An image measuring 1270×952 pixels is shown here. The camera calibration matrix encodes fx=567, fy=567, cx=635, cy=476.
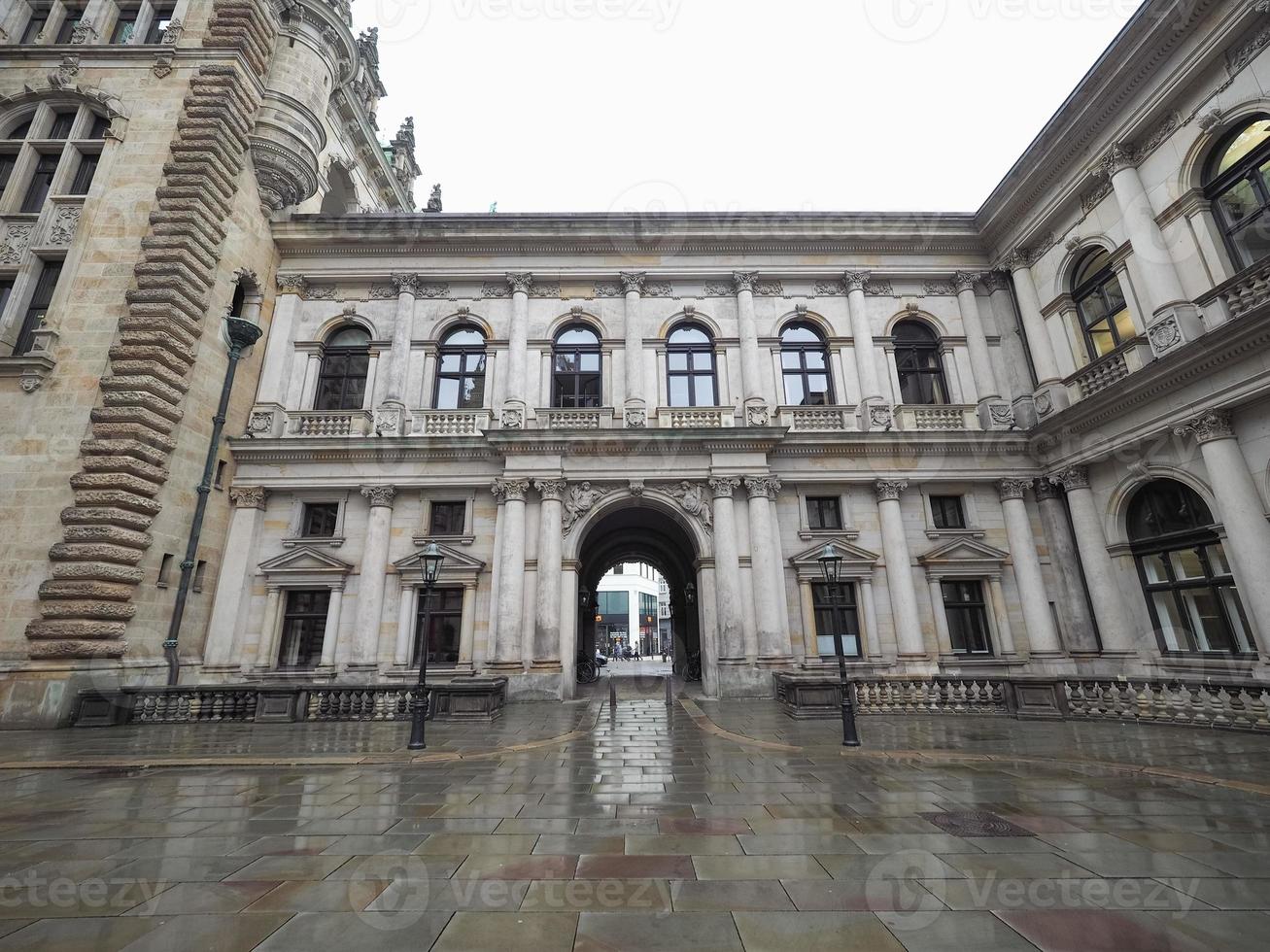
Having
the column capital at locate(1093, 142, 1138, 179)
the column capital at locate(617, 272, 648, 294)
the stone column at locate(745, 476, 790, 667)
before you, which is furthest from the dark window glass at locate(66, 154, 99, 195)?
the column capital at locate(1093, 142, 1138, 179)

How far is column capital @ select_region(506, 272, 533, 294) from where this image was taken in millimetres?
20078

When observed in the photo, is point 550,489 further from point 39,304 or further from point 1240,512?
point 1240,512

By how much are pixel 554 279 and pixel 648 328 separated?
152 inches

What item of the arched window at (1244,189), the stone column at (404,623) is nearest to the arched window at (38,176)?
the stone column at (404,623)

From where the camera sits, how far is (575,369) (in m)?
20.0

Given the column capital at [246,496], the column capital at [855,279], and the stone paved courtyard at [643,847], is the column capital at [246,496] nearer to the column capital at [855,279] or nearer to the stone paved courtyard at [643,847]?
the stone paved courtyard at [643,847]

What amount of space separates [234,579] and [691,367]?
52.4 ft

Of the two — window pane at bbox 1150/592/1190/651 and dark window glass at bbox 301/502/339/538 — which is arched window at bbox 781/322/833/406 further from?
dark window glass at bbox 301/502/339/538

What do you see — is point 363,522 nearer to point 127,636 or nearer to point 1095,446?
point 127,636

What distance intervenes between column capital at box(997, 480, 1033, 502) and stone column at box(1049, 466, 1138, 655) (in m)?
0.90

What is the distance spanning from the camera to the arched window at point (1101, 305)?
16109mm

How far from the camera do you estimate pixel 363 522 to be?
18.2 metres

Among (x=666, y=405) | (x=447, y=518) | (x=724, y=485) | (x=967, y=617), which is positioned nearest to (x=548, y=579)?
(x=447, y=518)

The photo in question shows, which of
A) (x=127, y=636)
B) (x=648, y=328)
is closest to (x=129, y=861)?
(x=127, y=636)
